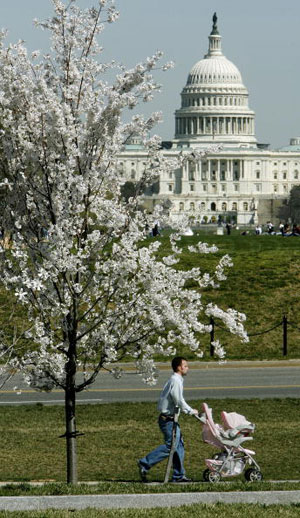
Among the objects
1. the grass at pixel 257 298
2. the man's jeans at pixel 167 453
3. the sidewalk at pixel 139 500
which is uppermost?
the grass at pixel 257 298

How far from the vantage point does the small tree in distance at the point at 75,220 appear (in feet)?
47.1

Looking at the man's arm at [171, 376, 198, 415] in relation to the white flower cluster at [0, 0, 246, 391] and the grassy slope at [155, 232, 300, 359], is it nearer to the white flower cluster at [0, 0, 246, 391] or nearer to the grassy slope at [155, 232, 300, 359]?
the white flower cluster at [0, 0, 246, 391]

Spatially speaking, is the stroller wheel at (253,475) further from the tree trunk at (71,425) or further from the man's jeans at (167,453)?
the tree trunk at (71,425)

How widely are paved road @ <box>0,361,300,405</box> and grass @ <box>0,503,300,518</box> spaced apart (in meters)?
8.30

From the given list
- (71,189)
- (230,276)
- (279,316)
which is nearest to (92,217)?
(71,189)

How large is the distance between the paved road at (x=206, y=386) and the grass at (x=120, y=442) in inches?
46.5

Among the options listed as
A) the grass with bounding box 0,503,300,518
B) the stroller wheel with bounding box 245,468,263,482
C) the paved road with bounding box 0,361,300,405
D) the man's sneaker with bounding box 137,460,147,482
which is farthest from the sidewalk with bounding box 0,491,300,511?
the paved road with bounding box 0,361,300,405

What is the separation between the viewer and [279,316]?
3544 cm

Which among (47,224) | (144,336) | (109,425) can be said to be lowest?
(109,425)

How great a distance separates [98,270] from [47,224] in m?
0.76

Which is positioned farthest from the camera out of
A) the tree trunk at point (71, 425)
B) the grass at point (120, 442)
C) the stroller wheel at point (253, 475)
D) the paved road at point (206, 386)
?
the paved road at point (206, 386)

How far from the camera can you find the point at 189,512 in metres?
13.2

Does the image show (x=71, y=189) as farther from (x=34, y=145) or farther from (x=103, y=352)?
(x=103, y=352)

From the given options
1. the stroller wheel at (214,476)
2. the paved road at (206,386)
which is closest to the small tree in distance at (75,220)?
the stroller wheel at (214,476)
